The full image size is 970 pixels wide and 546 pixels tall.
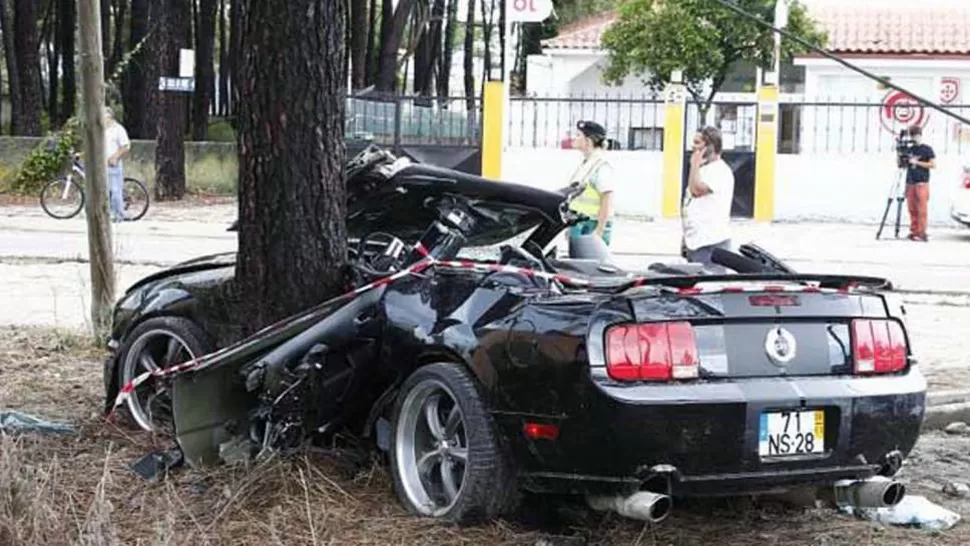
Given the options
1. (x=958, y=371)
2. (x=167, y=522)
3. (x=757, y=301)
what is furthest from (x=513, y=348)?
(x=958, y=371)

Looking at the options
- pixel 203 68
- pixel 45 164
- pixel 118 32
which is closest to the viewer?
pixel 45 164

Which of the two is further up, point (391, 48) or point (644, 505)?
point (391, 48)

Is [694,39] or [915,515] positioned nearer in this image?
[915,515]

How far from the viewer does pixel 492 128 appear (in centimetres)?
2644

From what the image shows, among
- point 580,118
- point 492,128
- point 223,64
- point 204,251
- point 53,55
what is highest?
point 53,55

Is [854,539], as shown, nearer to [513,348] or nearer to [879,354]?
[879,354]

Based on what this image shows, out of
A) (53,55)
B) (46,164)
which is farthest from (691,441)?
(53,55)

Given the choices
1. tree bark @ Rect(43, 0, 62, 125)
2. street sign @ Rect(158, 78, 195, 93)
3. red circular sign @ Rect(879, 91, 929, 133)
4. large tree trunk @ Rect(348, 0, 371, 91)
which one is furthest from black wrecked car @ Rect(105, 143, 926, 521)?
tree bark @ Rect(43, 0, 62, 125)

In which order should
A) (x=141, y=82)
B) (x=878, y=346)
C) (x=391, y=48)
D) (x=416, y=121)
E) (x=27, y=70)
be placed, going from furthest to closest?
(x=391, y=48)
(x=141, y=82)
(x=27, y=70)
(x=416, y=121)
(x=878, y=346)

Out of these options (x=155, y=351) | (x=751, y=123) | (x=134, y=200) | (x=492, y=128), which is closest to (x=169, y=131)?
(x=134, y=200)

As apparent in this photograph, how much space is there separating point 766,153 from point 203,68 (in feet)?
71.1

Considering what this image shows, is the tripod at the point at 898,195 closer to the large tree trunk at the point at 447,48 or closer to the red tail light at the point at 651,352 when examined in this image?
the red tail light at the point at 651,352

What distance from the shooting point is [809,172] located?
25.9 m

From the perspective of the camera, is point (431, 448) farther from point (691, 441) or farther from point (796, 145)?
point (796, 145)
